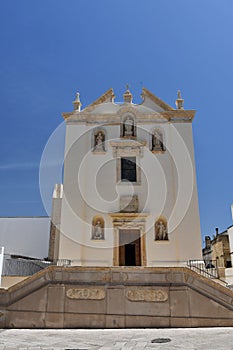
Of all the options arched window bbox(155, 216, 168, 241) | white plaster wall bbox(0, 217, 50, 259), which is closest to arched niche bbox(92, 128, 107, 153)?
arched window bbox(155, 216, 168, 241)

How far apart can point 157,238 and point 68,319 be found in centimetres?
813

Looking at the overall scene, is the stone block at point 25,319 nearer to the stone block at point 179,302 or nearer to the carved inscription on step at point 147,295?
the carved inscription on step at point 147,295

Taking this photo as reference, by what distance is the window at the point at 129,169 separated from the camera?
57.7ft

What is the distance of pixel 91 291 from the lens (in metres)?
9.22

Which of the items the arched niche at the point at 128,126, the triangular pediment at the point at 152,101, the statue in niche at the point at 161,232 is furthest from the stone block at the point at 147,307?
the triangular pediment at the point at 152,101

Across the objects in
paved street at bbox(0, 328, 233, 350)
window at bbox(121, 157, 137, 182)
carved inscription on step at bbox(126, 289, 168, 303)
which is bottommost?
paved street at bbox(0, 328, 233, 350)

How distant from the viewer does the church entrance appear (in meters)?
16.4

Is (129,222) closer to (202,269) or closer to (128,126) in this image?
(202,269)

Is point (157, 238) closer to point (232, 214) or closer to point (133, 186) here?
point (133, 186)

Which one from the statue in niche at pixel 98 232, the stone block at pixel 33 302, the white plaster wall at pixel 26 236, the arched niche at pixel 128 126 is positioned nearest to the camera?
the stone block at pixel 33 302

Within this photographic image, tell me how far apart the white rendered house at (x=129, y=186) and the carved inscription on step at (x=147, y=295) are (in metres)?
6.80

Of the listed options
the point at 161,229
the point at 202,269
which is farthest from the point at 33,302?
the point at 161,229

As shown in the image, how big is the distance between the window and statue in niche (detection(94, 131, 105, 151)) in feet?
4.71

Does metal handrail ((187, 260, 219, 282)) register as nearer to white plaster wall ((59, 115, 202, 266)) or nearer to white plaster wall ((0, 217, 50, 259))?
white plaster wall ((59, 115, 202, 266))
